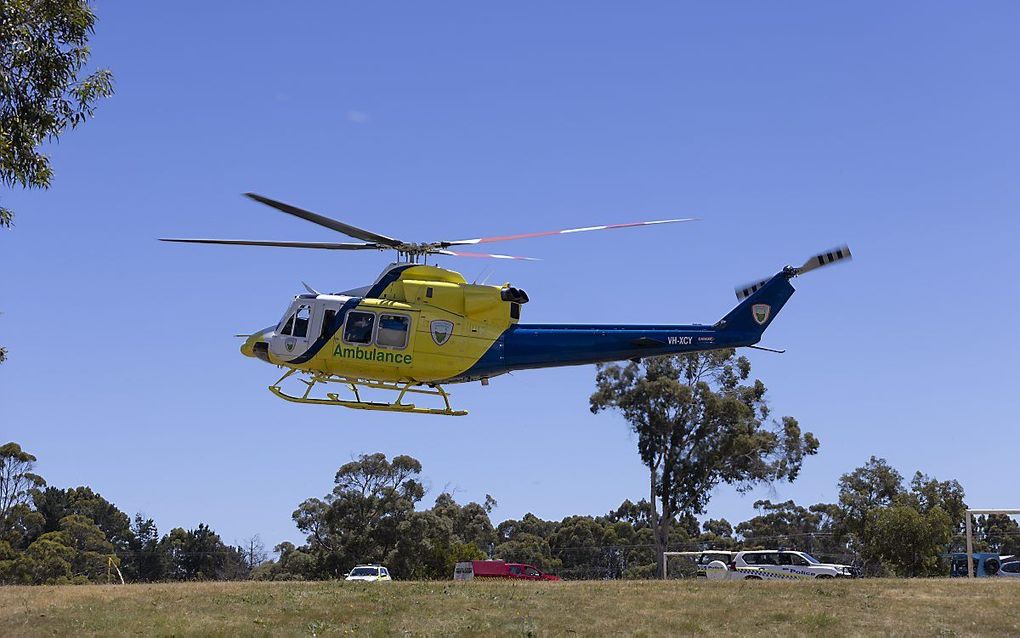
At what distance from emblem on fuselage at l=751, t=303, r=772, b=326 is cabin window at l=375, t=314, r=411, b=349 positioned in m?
9.39

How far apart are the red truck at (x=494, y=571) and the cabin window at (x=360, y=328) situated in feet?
52.8

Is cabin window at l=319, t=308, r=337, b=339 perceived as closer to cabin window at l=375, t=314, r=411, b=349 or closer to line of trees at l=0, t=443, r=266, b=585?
cabin window at l=375, t=314, r=411, b=349

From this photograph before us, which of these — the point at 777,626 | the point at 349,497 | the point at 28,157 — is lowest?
the point at 777,626

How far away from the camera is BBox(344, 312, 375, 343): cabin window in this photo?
29000mm

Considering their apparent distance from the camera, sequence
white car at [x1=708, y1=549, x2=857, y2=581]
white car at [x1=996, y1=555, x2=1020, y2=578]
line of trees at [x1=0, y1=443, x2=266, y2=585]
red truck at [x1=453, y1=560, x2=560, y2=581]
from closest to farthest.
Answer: white car at [x1=708, y1=549, x2=857, y2=581] → red truck at [x1=453, y1=560, x2=560, y2=581] → white car at [x1=996, y1=555, x2=1020, y2=578] → line of trees at [x1=0, y1=443, x2=266, y2=585]

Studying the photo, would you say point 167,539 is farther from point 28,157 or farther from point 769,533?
point 28,157

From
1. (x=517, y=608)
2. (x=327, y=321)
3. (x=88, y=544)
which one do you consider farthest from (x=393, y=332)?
(x=88, y=544)

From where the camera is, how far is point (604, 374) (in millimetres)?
62594

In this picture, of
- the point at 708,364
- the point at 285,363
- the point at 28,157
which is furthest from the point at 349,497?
the point at 28,157

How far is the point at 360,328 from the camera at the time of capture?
95.3 ft

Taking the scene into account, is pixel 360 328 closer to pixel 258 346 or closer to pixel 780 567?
pixel 258 346

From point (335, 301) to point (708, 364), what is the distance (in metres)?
37.0

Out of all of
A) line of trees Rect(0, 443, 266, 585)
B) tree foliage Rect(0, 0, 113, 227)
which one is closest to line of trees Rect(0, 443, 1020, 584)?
line of trees Rect(0, 443, 266, 585)

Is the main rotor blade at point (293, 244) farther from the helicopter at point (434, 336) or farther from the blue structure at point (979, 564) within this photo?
the blue structure at point (979, 564)
